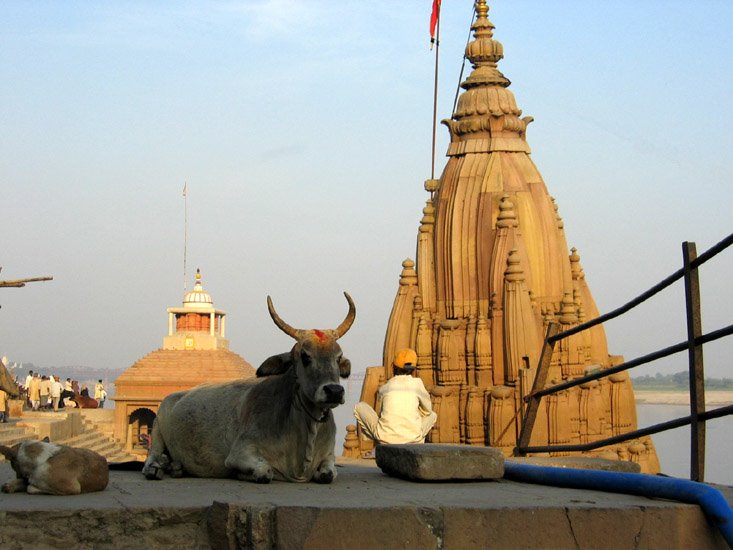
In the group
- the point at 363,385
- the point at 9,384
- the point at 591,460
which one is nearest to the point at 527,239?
the point at 363,385

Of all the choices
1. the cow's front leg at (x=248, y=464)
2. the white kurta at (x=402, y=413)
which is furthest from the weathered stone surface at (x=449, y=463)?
the white kurta at (x=402, y=413)

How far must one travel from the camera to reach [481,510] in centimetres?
466

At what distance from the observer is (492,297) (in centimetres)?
2894

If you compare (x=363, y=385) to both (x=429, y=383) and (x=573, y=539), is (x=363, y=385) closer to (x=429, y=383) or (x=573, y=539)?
(x=429, y=383)

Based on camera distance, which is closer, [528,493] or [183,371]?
[528,493]

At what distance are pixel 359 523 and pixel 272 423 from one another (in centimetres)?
182

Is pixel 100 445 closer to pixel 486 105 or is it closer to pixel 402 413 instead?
pixel 486 105

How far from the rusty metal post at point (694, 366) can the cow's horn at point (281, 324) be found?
1812 mm

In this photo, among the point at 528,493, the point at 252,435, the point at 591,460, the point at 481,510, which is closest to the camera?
the point at 481,510

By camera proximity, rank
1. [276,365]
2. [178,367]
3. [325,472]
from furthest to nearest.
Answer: [178,367]
[276,365]
[325,472]

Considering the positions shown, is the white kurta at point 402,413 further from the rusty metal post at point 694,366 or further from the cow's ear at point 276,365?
the rusty metal post at point 694,366

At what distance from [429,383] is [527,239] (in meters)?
3.84

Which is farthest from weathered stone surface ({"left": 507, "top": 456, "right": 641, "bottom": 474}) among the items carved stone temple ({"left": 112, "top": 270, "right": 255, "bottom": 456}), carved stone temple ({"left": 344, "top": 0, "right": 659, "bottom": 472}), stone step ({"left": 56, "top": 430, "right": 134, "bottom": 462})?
carved stone temple ({"left": 112, "top": 270, "right": 255, "bottom": 456})

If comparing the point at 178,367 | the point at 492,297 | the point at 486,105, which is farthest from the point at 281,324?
the point at 178,367
